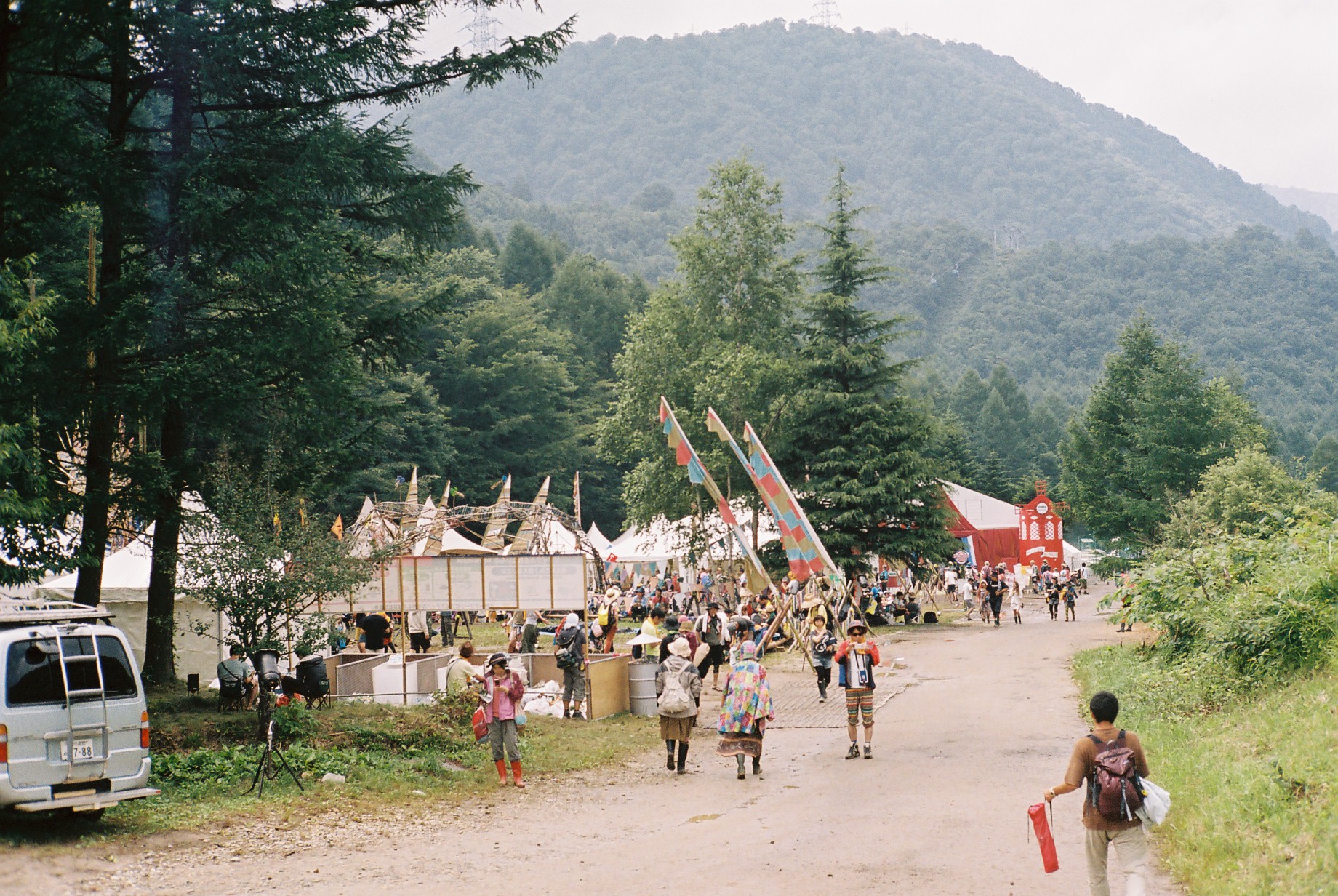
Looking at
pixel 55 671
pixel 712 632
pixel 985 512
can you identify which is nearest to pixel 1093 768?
pixel 55 671

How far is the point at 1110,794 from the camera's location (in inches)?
272

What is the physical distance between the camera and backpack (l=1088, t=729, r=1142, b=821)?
6.88 meters

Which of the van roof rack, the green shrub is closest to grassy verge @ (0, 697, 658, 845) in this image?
the green shrub

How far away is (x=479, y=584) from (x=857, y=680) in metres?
9.74

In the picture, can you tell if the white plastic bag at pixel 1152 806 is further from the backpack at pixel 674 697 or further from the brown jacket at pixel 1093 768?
the backpack at pixel 674 697

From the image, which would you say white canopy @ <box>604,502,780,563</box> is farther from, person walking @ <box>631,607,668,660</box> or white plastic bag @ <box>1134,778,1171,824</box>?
white plastic bag @ <box>1134,778,1171,824</box>

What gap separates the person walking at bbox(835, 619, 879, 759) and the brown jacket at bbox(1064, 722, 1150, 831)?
6899 millimetres

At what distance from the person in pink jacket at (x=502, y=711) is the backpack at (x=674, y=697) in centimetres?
163

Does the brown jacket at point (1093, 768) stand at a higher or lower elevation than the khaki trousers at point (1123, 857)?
higher

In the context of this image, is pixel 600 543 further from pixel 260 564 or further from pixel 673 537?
pixel 260 564

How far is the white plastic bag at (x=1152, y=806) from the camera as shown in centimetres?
689

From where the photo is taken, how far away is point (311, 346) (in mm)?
14719

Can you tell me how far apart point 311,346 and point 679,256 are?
99.8ft

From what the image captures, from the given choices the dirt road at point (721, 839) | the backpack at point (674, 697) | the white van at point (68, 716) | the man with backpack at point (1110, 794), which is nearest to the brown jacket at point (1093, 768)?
the man with backpack at point (1110, 794)
